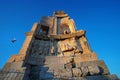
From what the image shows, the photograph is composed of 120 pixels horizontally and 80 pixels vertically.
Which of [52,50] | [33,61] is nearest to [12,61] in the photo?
[33,61]

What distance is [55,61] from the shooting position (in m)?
9.12

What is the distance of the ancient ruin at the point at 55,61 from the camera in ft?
22.7

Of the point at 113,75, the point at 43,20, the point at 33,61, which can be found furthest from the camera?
the point at 43,20

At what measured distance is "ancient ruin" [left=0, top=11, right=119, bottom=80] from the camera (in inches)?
273

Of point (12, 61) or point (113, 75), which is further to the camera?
point (12, 61)

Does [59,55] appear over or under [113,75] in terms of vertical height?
over

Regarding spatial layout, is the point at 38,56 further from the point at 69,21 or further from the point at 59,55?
the point at 69,21

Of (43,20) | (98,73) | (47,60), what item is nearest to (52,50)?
(47,60)

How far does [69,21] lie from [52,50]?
6.99m

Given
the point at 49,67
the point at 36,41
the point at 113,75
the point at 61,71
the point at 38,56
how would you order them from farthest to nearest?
1. the point at 36,41
2. the point at 38,56
3. the point at 49,67
4. the point at 61,71
5. the point at 113,75

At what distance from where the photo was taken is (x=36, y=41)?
1157 cm

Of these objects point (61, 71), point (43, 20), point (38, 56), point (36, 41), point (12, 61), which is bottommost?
point (61, 71)

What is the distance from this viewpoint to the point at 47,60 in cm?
927

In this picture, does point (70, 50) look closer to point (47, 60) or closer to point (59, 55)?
point (59, 55)
